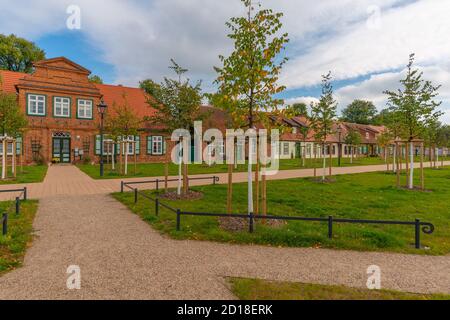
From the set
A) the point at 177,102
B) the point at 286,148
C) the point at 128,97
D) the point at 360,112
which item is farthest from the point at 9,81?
the point at 360,112

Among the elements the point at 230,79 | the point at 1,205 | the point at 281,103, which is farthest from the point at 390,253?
the point at 1,205

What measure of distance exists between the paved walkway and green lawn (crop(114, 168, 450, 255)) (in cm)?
39

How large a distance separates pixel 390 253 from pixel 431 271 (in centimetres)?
82

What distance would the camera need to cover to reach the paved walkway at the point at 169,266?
357 cm

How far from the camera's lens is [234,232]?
19.7ft

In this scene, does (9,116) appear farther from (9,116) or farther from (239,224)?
(239,224)

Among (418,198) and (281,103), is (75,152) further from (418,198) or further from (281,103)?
(418,198)

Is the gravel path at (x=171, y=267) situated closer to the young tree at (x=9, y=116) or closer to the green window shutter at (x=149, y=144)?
the young tree at (x=9, y=116)

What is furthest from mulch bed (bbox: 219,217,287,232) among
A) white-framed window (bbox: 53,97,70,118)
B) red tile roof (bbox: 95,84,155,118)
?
red tile roof (bbox: 95,84,155,118)

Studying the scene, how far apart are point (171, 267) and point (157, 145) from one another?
26.5 meters

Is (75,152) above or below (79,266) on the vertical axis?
above

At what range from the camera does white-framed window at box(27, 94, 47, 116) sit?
23.4 metres

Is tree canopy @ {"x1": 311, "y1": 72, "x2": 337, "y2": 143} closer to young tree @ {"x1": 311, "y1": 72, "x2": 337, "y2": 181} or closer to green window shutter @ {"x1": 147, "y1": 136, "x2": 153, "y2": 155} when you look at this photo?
young tree @ {"x1": 311, "y1": 72, "x2": 337, "y2": 181}
